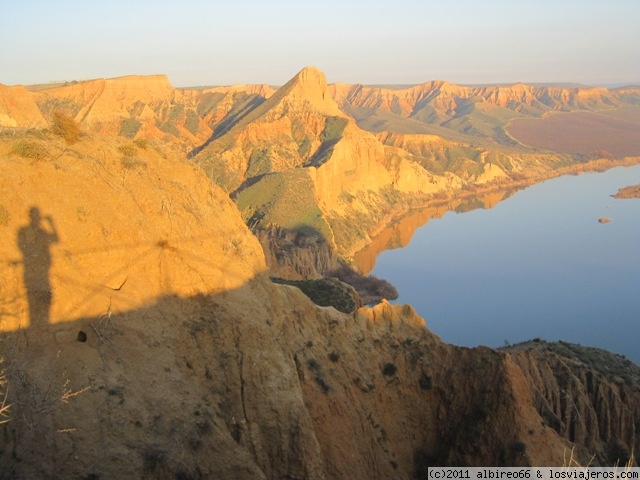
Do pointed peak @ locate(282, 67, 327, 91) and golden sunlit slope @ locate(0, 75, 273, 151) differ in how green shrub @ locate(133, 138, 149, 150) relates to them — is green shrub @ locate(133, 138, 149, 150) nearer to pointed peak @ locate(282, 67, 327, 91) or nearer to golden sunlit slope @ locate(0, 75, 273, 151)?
golden sunlit slope @ locate(0, 75, 273, 151)

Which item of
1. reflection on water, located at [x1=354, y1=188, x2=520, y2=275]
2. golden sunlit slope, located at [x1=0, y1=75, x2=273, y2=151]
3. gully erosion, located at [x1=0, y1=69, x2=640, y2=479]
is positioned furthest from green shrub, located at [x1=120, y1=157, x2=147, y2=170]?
golden sunlit slope, located at [x1=0, y1=75, x2=273, y2=151]

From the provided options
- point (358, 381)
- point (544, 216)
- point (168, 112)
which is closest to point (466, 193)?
point (544, 216)

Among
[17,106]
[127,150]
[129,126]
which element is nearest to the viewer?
[127,150]

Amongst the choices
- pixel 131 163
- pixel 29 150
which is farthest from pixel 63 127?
pixel 131 163

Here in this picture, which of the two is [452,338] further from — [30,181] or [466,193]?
[466,193]

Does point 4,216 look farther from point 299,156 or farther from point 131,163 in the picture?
point 299,156
